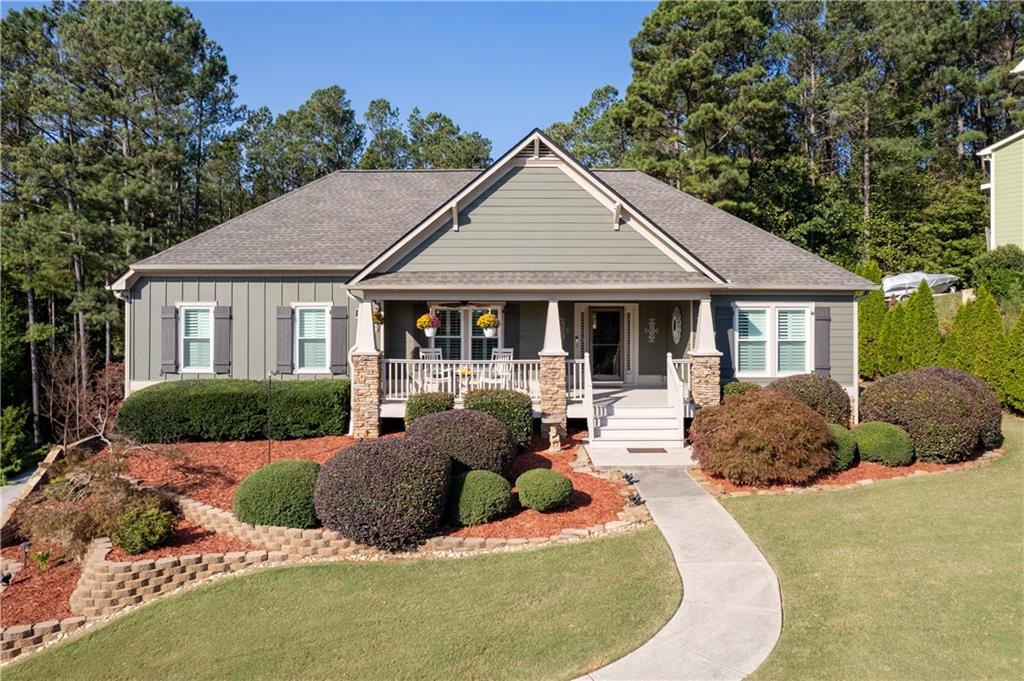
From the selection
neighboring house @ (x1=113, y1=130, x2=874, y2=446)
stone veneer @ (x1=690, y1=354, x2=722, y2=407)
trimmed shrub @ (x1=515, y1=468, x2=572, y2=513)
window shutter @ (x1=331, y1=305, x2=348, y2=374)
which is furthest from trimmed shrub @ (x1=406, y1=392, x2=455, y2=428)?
stone veneer @ (x1=690, y1=354, x2=722, y2=407)

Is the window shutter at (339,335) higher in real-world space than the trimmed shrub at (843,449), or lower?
higher

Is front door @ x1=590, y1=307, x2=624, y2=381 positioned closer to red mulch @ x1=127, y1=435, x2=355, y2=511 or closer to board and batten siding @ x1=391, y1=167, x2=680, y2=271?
board and batten siding @ x1=391, y1=167, x2=680, y2=271

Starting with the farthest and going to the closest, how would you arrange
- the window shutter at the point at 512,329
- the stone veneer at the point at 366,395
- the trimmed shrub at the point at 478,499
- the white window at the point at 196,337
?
the window shutter at the point at 512,329
the white window at the point at 196,337
the stone veneer at the point at 366,395
the trimmed shrub at the point at 478,499

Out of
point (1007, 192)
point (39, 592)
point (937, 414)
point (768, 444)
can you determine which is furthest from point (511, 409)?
point (1007, 192)

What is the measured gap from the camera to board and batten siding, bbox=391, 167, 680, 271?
13.9 metres

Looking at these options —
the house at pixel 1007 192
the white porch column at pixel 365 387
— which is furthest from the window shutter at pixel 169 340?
the house at pixel 1007 192

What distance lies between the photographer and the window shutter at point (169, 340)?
1490 cm

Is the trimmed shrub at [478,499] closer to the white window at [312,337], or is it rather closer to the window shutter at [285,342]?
the white window at [312,337]

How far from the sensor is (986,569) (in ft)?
23.1

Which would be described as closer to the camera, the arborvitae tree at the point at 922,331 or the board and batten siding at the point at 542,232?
the board and batten siding at the point at 542,232

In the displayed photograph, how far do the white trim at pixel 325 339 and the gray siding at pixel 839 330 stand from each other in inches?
387

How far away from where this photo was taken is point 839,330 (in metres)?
15.0

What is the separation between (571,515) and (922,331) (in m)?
15.0

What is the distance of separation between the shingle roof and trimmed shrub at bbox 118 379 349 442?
3.11m
